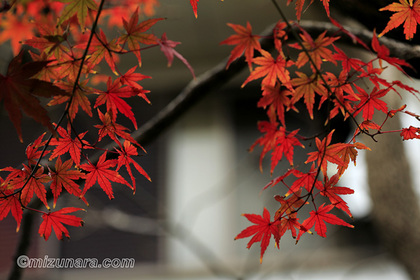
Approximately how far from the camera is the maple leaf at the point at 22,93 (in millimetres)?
580

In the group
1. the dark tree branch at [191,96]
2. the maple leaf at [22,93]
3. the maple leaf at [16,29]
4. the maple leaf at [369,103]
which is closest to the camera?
the maple leaf at [22,93]

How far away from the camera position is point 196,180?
11.5 feet

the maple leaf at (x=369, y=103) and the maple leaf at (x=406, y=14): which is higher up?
the maple leaf at (x=406, y=14)

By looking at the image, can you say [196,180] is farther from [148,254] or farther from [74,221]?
[74,221]

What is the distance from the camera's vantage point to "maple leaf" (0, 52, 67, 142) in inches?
22.8

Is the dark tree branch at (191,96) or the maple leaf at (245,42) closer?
the maple leaf at (245,42)

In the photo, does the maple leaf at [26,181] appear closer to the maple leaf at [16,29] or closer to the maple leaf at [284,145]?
the maple leaf at [284,145]

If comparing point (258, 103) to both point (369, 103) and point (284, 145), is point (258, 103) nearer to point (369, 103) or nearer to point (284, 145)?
point (284, 145)

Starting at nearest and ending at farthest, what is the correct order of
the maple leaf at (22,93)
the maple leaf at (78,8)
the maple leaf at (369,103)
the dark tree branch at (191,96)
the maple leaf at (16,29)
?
the maple leaf at (22,93) → the maple leaf at (78,8) → the maple leaf at (369,103) → the dark tree branch at (191,96) → the maple leaf at (16,29)

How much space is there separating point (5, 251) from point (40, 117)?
306 centimetres

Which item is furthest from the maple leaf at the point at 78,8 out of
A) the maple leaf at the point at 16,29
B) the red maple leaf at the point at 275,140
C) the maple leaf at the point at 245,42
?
the maple leaf at the point at 16,29

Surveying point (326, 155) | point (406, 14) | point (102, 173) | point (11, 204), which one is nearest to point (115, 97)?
point (102, 173)

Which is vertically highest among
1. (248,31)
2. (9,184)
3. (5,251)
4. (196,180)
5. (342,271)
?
(196,180)

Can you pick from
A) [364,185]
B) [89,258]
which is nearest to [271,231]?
[364,185]
